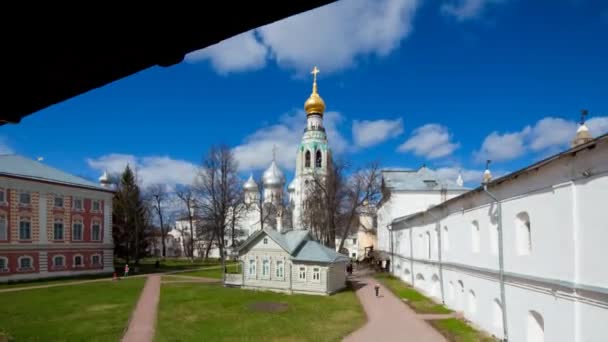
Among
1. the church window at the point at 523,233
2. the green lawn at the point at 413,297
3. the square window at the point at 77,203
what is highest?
the square window at the point at 77,203

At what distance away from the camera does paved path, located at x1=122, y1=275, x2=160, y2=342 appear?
15.4 m

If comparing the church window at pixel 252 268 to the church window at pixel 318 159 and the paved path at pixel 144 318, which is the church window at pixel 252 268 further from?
the church window at pixel 318 159

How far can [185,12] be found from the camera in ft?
5.75

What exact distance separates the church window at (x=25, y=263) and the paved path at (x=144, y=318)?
10604 millimetres

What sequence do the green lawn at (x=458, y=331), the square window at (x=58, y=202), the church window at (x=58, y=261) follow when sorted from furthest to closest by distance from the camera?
1. the square window at (x=58, y=202)
2. the church window at (x=58, y=261)
3. the green lawn at (x=458, y=331)

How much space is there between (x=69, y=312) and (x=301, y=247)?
13755 millimetres

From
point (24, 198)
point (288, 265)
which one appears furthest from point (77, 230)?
point (288, 265)

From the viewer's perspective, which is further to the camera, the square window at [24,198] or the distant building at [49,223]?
the square window at [24,198]

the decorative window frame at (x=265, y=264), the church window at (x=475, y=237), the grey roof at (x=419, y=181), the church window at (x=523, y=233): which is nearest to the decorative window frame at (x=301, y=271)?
the decorative window frame at (x=265, y=264)

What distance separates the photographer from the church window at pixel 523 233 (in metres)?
12.9

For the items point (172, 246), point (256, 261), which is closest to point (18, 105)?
point (256, 261)

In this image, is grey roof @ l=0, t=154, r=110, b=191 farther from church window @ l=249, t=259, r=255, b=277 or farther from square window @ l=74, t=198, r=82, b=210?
church window @ l=249, t=259, r=255, b=277

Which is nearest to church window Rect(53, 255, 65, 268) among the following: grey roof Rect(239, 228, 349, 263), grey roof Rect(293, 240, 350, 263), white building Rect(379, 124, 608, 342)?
grey roof Rect(239, 228, 349, 263)

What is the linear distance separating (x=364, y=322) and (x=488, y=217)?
283 inches
